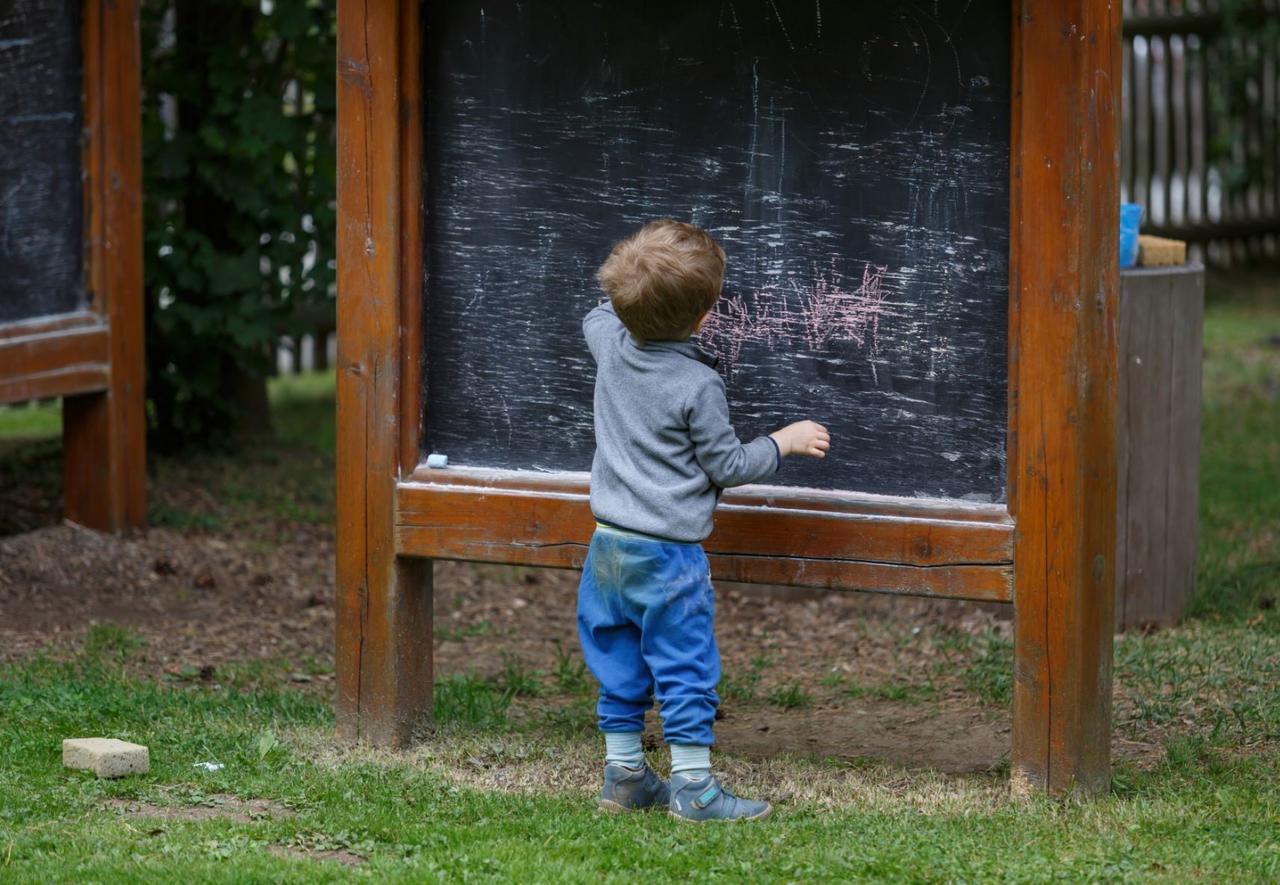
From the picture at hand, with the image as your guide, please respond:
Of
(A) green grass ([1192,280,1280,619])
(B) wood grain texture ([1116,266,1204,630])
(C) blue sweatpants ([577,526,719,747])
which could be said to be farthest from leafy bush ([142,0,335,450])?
(C) blue sweatpants ([577,526,719,747])

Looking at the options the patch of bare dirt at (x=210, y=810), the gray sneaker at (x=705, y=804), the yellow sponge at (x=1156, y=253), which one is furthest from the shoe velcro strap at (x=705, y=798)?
the yellow sponge at (x=1156, y=253)

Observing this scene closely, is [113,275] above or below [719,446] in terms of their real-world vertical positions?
above

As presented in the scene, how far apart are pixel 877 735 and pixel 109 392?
A: 3.74 metres

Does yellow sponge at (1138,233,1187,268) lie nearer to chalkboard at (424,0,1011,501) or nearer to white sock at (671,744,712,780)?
chalkboard at (424,0,1011,501)

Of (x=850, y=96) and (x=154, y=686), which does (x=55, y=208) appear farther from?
(x=850, y=96)

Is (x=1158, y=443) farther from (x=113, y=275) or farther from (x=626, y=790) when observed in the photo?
(x=113, y=275)

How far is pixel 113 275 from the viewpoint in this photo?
22.9ft

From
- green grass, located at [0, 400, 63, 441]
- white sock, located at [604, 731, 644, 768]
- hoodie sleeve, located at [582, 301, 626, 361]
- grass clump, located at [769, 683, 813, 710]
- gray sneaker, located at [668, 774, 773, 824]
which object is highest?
hoodie sleeve, located at [582, 301, 626, 361]

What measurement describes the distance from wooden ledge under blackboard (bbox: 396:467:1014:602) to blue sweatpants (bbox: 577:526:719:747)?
0.74 ft

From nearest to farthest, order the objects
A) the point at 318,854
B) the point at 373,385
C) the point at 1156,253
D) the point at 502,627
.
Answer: the point at 318,854, the point at 373,385, the point at 1156,253, the point at 502,627

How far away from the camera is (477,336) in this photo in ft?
14.3

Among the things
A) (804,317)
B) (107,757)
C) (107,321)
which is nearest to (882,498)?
(804,317)

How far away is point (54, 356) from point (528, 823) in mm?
3781

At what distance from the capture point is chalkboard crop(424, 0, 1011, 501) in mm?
3873
